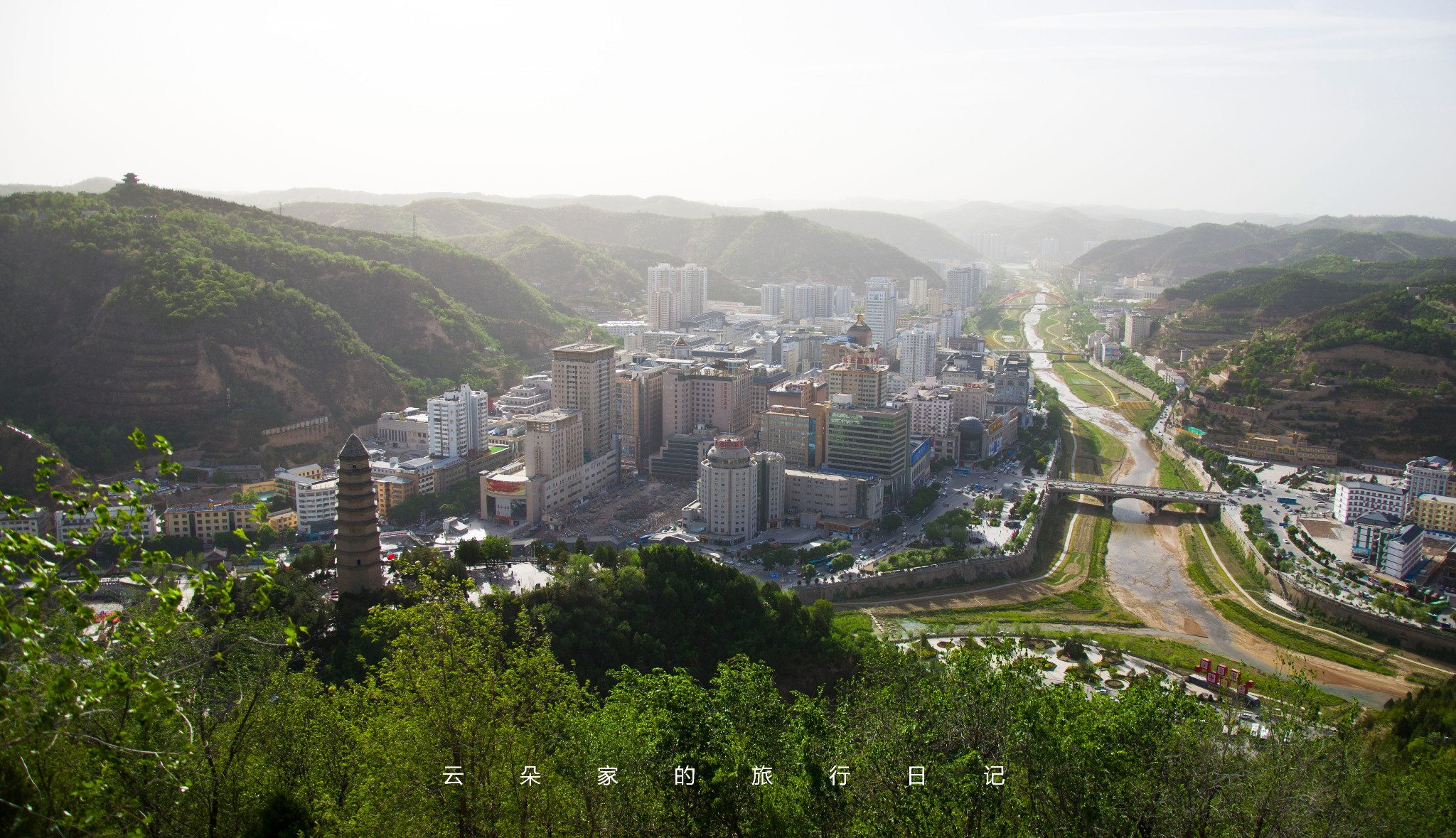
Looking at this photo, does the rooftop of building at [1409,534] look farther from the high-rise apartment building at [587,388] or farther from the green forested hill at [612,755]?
the high-rise apartment building at [587,388]

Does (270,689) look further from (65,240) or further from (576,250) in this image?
(576,250)

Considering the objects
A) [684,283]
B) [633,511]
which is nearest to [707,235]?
[684,283]

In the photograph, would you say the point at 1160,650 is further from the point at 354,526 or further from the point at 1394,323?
the point at 1394,323

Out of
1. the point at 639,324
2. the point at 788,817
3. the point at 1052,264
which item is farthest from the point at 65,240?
the point at 1052,264

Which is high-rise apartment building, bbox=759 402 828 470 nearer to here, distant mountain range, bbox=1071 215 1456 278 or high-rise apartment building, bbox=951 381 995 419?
high-rise apartment building, bbox=951 381 995 419

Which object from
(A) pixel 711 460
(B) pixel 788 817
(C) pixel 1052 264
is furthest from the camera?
(C) pixel 1052 264
